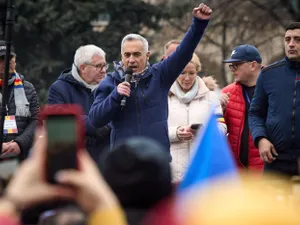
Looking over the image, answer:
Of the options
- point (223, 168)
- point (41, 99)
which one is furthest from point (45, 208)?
point (41, 99)

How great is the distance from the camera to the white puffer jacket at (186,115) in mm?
8086

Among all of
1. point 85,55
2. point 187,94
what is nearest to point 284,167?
point 187,94

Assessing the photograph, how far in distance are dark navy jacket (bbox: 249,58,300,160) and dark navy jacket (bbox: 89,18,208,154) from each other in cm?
102

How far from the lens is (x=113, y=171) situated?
3.00m

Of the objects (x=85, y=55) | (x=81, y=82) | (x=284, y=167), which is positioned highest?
(x=85, y=55)

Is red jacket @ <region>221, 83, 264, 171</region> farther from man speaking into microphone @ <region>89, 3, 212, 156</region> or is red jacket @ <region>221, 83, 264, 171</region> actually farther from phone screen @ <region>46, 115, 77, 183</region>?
phone screen @ <region>46, 115, 77, 183</region>

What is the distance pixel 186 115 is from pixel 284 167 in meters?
1.02

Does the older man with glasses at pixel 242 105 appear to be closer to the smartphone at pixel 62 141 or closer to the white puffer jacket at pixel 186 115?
the white puffer jacket at pixel 186 115

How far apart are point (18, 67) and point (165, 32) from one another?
28.4ft

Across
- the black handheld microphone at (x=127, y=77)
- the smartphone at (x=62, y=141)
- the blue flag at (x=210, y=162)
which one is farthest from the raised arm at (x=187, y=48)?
the smartphone at (x=62, y=141)

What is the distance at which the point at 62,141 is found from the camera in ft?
9.07

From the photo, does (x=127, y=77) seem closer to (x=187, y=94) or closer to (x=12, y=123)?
(x=187, y=94)

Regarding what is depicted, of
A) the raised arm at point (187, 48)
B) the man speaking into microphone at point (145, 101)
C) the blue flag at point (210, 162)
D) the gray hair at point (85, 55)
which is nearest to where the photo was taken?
the blue flag at point (210, 162)

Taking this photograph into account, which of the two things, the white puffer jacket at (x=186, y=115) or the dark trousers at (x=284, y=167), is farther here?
the white puffer jacket at (x=186, y=115)
